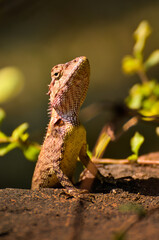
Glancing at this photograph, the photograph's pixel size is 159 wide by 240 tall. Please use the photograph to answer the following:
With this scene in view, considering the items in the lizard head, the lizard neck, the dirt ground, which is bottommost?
the dirt ground

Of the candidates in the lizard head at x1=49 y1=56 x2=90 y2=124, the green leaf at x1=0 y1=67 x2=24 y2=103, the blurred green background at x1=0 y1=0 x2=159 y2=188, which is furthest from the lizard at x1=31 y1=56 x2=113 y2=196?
the blurred green background at x1=0 y1=0 x2=159 y2=188

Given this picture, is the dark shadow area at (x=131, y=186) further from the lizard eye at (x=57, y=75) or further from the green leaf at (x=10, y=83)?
the green leaf at (x=10, y=83)

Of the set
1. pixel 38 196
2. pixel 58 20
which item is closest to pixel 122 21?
pixel 58 20

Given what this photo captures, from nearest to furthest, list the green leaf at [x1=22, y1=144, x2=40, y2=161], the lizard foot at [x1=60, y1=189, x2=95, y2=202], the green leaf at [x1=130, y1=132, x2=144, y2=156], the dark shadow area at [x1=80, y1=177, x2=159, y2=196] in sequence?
the lizard foot at [x1=60, y1=189, x2=95, y2=202], the dark shadow area at [x1=80, y1=177, x2=159, y2=196], the green leaf at [x1=130, y1=132, x2=144, y2=156], the green leaf at [x1=22, y1=144, x2=40, y2=161]

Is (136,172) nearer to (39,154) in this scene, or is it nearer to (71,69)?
(39,154)

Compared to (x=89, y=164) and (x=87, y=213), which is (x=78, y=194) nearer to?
(x=87, y=213)

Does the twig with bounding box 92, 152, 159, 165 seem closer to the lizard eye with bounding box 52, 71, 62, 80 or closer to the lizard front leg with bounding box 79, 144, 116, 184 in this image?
the lizard front leg with bounding box 79, 144, 116, 184

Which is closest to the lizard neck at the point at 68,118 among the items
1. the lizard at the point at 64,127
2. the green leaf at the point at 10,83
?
the lizard at the point at 64,127
